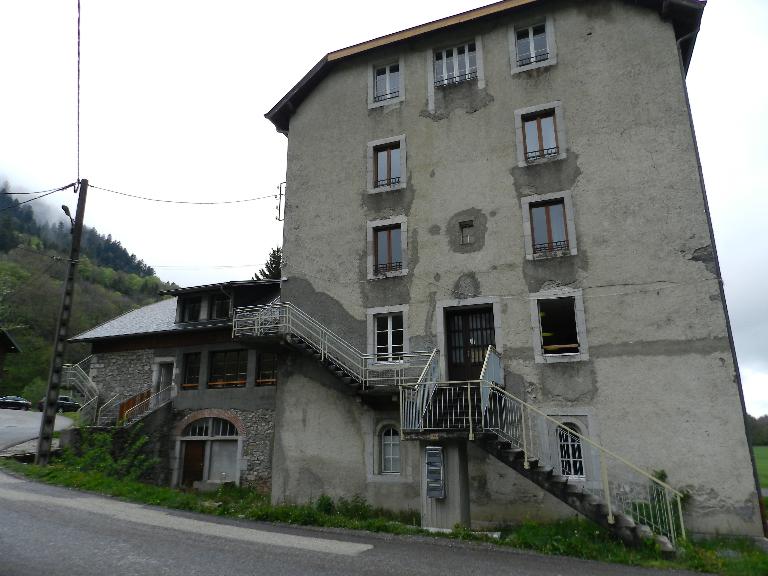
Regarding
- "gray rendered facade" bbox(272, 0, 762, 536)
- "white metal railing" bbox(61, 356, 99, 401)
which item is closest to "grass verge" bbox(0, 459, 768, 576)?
"gray rendered facade" bbox(272, 0, 762, 536)

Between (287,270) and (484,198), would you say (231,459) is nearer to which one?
(287,270)

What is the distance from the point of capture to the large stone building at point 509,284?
37.5ft

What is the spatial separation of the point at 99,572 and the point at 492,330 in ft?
32.6

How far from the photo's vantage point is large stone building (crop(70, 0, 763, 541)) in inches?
450

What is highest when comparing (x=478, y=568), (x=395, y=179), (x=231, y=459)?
(x=395, y=179)

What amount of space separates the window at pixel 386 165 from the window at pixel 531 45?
4.34 meters

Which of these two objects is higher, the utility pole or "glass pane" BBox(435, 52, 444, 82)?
"glass pane" BBox(435, 52, 444, 82)

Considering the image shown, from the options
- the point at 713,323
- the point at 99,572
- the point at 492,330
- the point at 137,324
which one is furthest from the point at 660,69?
the point at 137,324

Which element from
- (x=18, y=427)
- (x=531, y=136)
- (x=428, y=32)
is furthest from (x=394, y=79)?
(x=18, y=427)

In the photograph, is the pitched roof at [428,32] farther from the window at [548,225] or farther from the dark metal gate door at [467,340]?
the dark metal gate door at [467,340]

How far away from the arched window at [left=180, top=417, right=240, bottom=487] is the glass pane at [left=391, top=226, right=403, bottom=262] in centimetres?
947

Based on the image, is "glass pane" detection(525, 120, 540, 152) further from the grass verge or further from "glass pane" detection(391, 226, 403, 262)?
the grass verge

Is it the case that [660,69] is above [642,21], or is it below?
below

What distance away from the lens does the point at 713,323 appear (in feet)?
39.1
